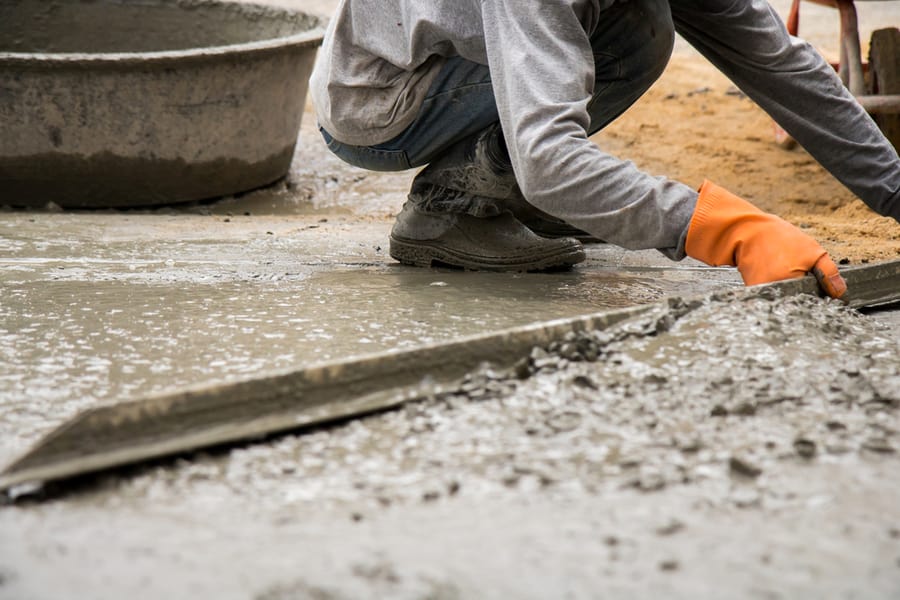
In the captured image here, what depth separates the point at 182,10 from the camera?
441 cm

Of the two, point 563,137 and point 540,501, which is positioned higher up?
point 563,137

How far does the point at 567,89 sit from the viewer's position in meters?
1.81

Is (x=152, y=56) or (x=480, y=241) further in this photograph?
(x=152, y=56)

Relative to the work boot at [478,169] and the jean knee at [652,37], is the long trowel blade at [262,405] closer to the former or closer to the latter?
the work boot at [478,169]

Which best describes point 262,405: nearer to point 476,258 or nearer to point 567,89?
point 567,89

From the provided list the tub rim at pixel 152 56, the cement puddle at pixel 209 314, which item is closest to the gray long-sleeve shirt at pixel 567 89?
the cement puddle at pixel 209 314

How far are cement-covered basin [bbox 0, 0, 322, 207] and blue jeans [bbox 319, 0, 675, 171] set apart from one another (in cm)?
137

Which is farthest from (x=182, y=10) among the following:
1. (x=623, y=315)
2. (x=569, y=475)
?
(x=569, y=475)

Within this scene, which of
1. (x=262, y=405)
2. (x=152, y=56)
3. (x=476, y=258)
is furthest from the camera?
(x=152, y=56)

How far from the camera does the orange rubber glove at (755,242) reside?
1.84m

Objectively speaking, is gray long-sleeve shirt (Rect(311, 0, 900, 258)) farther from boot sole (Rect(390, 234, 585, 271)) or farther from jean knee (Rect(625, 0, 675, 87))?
boot sole (Rect(390, 234, 585, 271))

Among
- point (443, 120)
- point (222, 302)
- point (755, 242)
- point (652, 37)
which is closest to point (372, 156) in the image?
point (443, 120)

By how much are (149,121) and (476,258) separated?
67.6 inches

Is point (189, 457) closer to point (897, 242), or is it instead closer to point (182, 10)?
point (897, 242)
